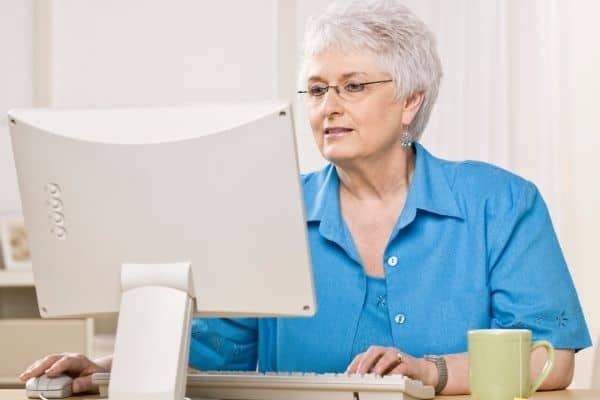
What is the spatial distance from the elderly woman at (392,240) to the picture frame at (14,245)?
1961mm

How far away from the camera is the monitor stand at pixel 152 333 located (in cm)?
140

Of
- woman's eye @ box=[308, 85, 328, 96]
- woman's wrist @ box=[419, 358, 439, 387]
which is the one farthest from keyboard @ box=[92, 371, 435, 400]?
woman's eye @ box=[308, 85, 328, 96]

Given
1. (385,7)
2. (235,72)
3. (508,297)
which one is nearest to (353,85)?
(385,7)

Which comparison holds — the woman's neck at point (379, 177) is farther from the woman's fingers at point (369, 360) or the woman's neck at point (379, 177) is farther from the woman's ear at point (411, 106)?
the woman's fingers at point (369, 360)

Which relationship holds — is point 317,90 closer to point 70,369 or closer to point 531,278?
point 531,278

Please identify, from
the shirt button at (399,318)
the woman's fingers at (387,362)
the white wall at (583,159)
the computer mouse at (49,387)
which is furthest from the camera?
the white wall at (583,159)

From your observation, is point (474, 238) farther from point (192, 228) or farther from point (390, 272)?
point (192, 228)

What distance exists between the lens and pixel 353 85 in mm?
2008

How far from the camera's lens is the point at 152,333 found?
1.43 meters

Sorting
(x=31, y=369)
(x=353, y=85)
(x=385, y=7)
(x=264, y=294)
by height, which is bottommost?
(x=31, y=369)

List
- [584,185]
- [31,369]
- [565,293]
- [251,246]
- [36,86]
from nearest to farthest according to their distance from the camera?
[251,246]
[31,369]
[565,293]
[584,185]
[36,86]

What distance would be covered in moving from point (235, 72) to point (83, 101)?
619 millimetres

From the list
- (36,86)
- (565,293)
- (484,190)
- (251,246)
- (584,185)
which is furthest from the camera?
(36,86)

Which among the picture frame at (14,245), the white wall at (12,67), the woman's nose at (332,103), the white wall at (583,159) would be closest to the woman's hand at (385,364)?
the woman's nose at (332,103)
